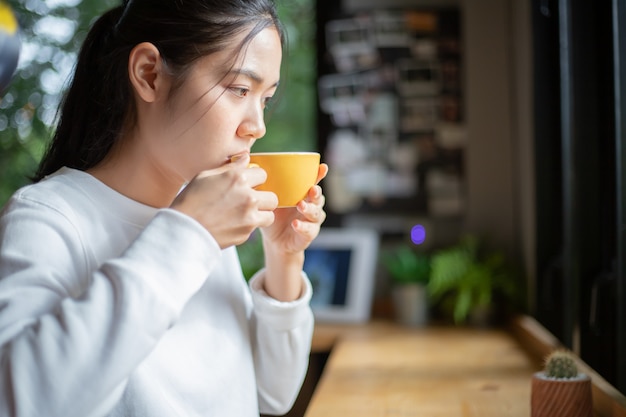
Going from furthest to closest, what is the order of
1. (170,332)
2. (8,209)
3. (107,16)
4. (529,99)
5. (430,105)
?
1. (430,105)
2. (529,99)
3. (107,16)
4. (170,332)
5. (8,209)

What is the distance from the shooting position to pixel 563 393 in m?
1.09

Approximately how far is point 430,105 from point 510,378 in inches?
53.0

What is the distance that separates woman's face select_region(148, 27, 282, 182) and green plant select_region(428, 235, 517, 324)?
5.09 ft

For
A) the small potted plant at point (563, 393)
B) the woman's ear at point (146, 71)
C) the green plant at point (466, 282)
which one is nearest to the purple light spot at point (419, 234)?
the green plant at point (466, 282)

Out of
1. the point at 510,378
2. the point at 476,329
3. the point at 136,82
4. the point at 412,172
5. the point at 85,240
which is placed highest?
the point at 136,82

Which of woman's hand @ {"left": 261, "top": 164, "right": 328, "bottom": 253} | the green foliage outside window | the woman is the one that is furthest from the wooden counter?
the green foliage outside window

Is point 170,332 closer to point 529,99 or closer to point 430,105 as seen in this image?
point 529,99

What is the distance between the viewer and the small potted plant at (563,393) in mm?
1094

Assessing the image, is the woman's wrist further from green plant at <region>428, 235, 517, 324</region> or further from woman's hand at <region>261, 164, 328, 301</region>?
green plant at <region>428, 235, 517, 324</region>

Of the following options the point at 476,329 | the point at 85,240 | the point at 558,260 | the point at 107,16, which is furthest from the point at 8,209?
the point at 476,329

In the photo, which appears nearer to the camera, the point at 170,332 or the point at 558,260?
the point at 170,332

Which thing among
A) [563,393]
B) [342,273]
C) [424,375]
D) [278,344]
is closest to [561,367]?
[563,393]

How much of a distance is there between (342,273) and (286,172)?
5.54ft

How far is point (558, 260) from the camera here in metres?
2.08
